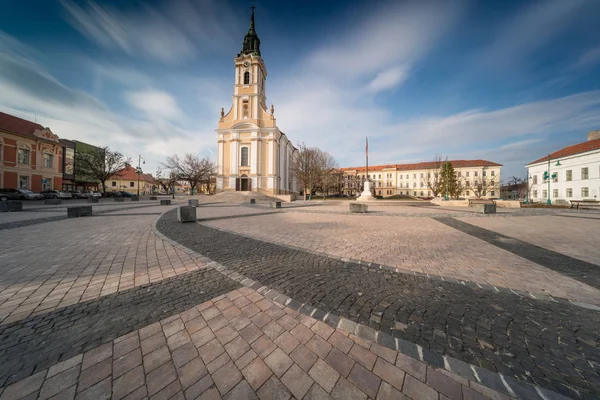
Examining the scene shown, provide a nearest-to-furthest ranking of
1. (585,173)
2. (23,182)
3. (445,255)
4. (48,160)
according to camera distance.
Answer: (445,255)
(23,182)
(48,160)
(585,173)

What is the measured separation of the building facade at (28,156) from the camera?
2742cm

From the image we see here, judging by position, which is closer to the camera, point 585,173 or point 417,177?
point 585,173

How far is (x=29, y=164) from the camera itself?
2980 cm

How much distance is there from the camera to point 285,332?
210cm

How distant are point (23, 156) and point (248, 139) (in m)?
31.3

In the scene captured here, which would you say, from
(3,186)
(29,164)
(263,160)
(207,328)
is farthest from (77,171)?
(207,328)

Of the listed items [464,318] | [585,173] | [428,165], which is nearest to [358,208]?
[464,318]

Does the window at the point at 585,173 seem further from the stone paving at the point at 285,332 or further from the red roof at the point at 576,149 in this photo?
the stone paving at the point at 285,332

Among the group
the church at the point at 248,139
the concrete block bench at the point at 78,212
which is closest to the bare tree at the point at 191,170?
the church at the point at 248,139

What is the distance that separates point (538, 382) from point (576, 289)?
2.86 meters

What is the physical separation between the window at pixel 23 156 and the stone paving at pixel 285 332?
1649 inches

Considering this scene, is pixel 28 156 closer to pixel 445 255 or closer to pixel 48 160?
pixel 48 160

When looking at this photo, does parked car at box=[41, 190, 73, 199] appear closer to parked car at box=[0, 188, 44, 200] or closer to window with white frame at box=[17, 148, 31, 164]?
parked car at box=[0, 188, 44, 200]

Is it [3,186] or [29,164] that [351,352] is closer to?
[3,186]
